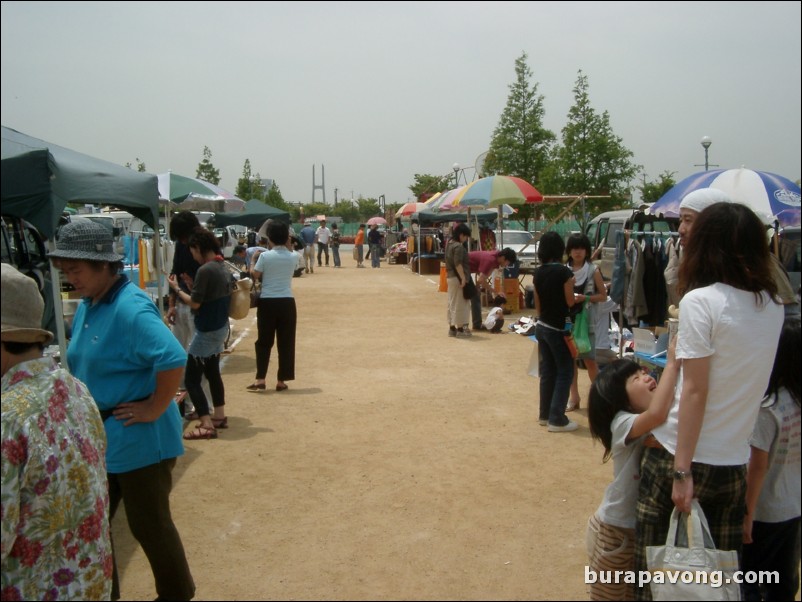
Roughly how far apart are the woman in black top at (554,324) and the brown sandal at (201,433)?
298 centimetres

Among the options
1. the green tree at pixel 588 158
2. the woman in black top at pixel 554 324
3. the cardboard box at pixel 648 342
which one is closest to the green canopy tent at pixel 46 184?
the woman in black top at pixel 554 324

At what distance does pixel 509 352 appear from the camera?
1068 centimetres

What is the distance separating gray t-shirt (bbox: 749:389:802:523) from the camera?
9.26 feet

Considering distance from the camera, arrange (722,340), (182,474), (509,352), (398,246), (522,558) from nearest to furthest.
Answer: (722,340), (522,558), (182,474), (509,352), (398,246)

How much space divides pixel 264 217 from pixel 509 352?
12.9 meters

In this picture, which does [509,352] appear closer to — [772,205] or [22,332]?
[772,205]

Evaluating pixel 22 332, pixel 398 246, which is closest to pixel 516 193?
pixel 22 332

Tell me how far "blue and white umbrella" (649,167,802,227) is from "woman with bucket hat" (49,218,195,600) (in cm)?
539

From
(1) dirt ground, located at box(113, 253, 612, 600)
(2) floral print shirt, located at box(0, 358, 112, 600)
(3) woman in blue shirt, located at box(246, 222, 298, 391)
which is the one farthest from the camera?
(3) woman in blue shirt, located at box(246, 222, 298, 391)

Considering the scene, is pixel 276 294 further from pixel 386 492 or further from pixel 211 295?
pixel 386 492

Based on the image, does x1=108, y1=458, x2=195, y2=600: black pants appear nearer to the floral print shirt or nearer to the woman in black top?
the floral print shirt

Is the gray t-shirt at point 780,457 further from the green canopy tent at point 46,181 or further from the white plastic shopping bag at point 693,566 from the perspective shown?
the green canopy tent at point 46,181

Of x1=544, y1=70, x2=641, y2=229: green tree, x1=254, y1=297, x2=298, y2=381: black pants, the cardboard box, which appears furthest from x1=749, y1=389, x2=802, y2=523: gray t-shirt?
x1=544, y1=70, x2=641, y2=229: green tree

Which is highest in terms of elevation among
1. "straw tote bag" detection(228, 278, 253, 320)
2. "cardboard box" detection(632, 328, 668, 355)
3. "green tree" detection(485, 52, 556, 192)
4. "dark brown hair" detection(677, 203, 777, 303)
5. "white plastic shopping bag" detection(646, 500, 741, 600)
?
"green tree" detection(485, 52, 556, 192)
